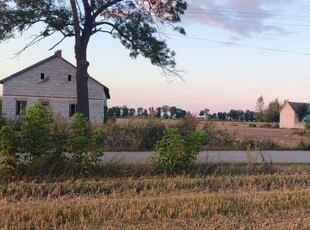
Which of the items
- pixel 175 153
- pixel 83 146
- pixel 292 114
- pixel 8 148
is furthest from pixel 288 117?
pixel 8 148

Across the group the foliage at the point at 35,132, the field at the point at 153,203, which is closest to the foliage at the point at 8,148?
the foliage at the point at 35,132

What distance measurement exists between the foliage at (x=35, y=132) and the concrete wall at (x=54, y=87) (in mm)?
32931

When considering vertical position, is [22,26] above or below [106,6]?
below

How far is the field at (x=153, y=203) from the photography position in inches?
234

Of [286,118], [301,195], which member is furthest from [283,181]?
[286,118]

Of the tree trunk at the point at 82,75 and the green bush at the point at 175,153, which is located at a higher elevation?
the tree trunk at the point at 82,75

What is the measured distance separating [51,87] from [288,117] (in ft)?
230

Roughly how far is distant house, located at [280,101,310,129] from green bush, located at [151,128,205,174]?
84.3 meters

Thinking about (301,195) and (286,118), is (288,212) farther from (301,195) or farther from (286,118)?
(286,118)

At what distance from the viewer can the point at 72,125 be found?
1046 centimetres

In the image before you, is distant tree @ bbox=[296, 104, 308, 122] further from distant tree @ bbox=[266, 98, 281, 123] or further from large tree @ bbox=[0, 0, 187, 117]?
large tree @ bbox=[0, 0, 187, 117]

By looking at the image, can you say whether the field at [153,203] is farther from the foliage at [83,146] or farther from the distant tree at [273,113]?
the distant tree at [273,113]

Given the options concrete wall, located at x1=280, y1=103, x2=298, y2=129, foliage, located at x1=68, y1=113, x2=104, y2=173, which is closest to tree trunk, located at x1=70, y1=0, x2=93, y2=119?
foliage, located at x1=68, y1=113, x2=104, y2=173

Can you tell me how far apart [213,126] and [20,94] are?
27.7 m
